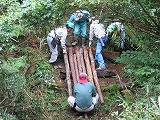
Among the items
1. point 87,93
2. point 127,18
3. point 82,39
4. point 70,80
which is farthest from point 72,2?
point 82,39

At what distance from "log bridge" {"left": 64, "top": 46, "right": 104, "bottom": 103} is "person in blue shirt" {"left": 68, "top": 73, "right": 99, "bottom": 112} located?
81cm

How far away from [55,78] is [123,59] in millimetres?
3221

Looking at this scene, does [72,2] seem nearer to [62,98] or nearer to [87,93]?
[87,93]

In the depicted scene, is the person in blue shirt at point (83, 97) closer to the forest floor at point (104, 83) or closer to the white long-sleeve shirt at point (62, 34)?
the forest floor at point (104, 83)

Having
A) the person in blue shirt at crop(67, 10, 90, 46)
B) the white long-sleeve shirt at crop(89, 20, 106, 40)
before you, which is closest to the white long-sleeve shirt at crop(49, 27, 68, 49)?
the person in blue shirt at crop(67, 10, 90, 46)

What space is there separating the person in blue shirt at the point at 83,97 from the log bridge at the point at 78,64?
2.65 feet

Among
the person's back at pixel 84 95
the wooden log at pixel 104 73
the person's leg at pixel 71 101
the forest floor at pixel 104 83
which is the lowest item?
the forest floor at pixel 104 83

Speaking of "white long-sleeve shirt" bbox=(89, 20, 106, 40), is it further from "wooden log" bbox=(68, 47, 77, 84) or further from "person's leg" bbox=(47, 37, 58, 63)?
"person's leg" bbox=(47, 37, 58, 63)

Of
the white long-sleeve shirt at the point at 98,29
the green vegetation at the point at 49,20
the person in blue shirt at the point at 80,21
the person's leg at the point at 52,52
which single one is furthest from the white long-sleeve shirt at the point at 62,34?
the green vegetation at the point at 49,20

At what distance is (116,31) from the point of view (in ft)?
34.7

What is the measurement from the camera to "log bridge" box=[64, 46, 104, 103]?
10.1 m

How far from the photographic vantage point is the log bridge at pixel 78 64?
33.2 feet

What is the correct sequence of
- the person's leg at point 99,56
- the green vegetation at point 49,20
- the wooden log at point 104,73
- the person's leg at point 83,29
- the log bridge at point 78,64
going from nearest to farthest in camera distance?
the green vegetation at point 49,20
the log bridge at point 78,64
the wooden log at point 104,73
the person's leg at point 99,56
the person's leg at point 83,29

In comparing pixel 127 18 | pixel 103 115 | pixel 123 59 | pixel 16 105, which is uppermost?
pixel 127 18
